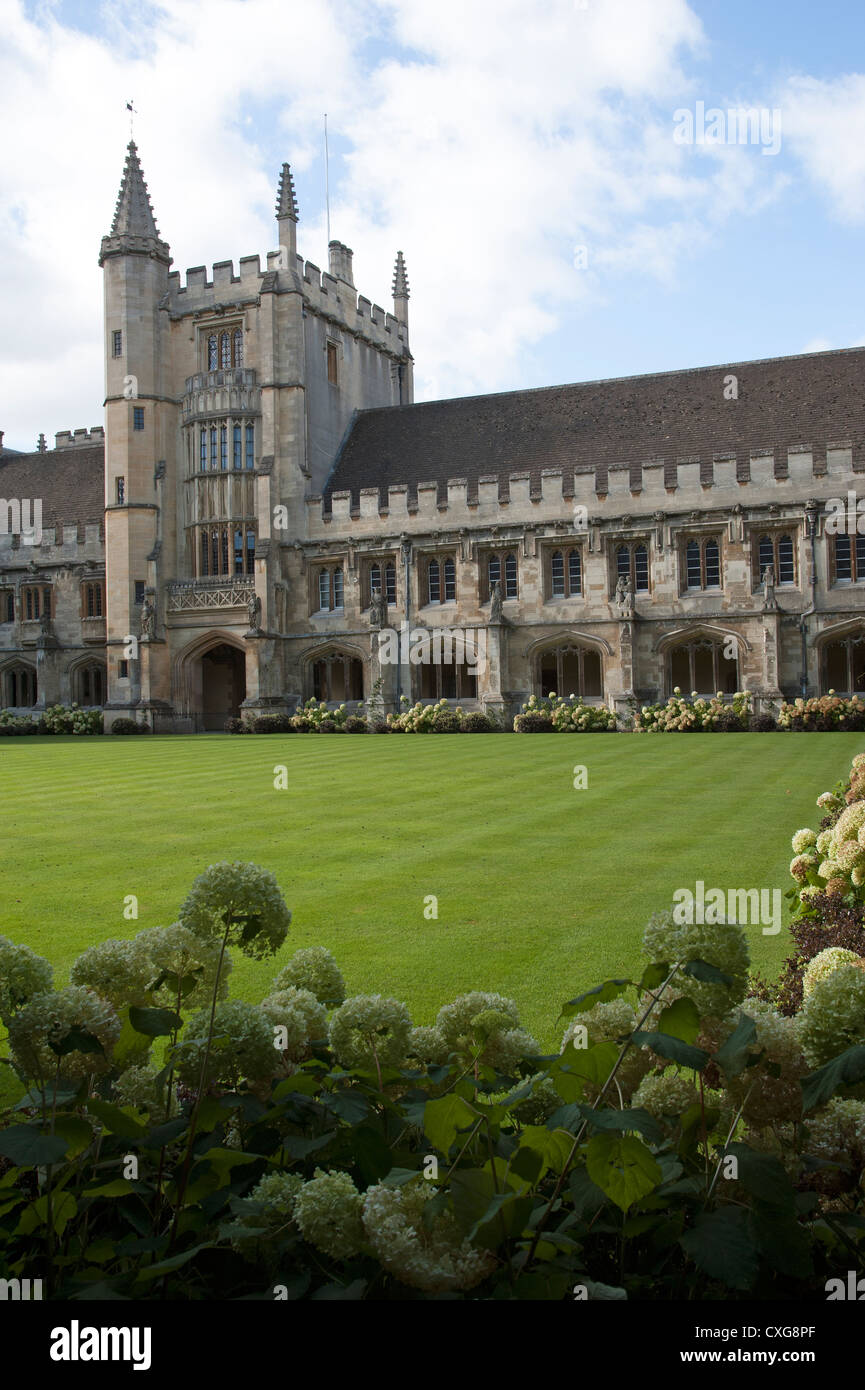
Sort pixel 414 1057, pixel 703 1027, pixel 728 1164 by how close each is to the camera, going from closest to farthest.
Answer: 1. pixel 728 1164
2. pixel 703 1027
3. pixel 414 1057

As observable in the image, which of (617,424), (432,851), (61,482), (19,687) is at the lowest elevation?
(432,851)

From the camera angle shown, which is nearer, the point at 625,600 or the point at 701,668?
the point at 625,600

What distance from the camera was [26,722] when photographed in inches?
1486

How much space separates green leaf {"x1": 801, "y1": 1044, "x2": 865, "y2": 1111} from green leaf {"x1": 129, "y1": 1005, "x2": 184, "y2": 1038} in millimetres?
1459

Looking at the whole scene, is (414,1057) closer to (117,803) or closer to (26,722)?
(117,803)

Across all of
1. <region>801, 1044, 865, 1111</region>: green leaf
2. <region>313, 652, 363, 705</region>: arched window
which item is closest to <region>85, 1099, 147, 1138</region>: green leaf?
<region>801, 1044, 865, 1111</region>: green leaf

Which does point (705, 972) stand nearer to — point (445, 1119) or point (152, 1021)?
point (445, 1119)

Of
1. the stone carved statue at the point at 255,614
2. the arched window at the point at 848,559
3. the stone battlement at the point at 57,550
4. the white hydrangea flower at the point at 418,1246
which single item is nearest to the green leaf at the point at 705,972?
the white hydrangea flower at the point at 418,1246

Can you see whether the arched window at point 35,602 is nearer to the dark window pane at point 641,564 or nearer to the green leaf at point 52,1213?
the dark window pane at point 641,564

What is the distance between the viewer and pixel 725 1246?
1945 millimetres

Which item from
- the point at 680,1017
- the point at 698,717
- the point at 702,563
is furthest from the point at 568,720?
the point at 680,1017

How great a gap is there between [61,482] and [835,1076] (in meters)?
47.5
